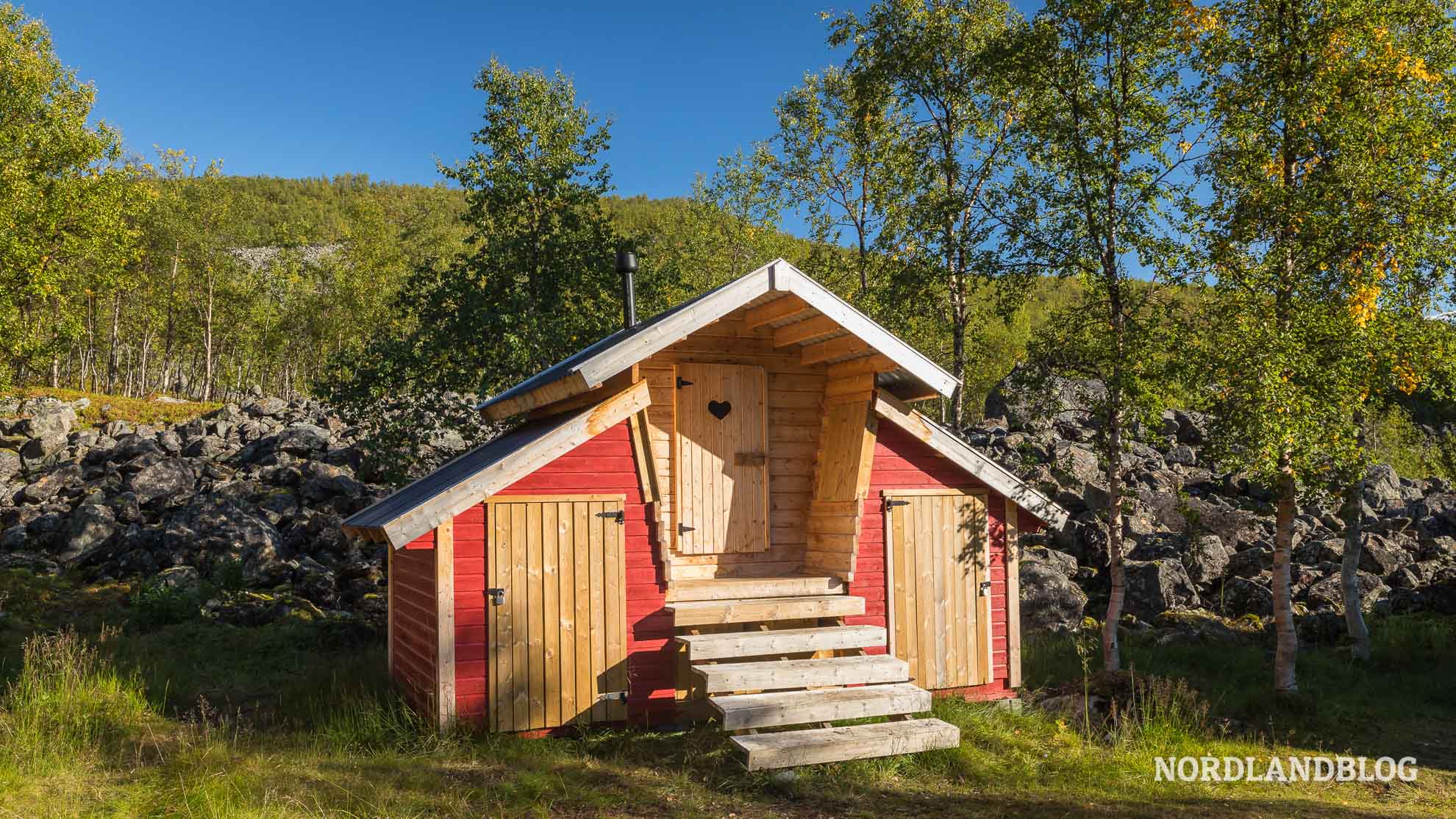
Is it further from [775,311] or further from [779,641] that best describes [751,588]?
[775,311]

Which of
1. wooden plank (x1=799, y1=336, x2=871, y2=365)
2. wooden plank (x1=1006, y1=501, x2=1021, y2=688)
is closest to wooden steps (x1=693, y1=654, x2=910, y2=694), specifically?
wooden plank (x1=1006, y1=501, x2=1021, y2=688)

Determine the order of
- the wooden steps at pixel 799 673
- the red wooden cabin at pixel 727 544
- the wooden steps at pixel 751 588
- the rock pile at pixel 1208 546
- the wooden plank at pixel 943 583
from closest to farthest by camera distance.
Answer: the wooden steps at pixel 799 673
the red wooden cabin at pixel 727 544
the wooden steps at pixel 751 588
the wooden plank at pixel 943 583
the rock pile at pixel 1208 546

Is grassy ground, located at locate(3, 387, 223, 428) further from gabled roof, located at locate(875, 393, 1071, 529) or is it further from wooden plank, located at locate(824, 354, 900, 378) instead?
gabled roof, located at locate(875, 393, 1071, 529)

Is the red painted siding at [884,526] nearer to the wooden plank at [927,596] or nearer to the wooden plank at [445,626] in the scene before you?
the wooden plank at [927,596]

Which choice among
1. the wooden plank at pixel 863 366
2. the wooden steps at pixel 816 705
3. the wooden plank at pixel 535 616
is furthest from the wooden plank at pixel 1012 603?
the wooden plank at pixel 535 616

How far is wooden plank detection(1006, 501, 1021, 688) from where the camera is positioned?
37.5ft

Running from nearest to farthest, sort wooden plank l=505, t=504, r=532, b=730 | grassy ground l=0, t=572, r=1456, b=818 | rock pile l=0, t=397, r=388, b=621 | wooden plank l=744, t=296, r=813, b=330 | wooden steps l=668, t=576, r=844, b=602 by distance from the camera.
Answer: grassy ground l=0, t=572, r=1456, b=818, wooden plank l=505, t=504, r=532, b=730, wooden steps l=668, t=576, r=844, b=602, wooden plank l=744, t=296, r=813, b=330, rock pile l=0, t=397, r=388, b=621

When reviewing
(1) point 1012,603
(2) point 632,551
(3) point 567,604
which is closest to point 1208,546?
(1) point 1012,603

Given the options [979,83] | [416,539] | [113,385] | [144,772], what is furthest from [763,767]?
[113,385]

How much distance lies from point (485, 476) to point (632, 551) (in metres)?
1.79

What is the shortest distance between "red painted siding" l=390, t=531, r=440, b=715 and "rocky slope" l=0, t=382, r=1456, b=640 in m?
5.02

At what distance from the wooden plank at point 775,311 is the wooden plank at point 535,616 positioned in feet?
10.5

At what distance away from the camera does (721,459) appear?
34.6ft

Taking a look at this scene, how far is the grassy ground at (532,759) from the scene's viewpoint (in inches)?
285
